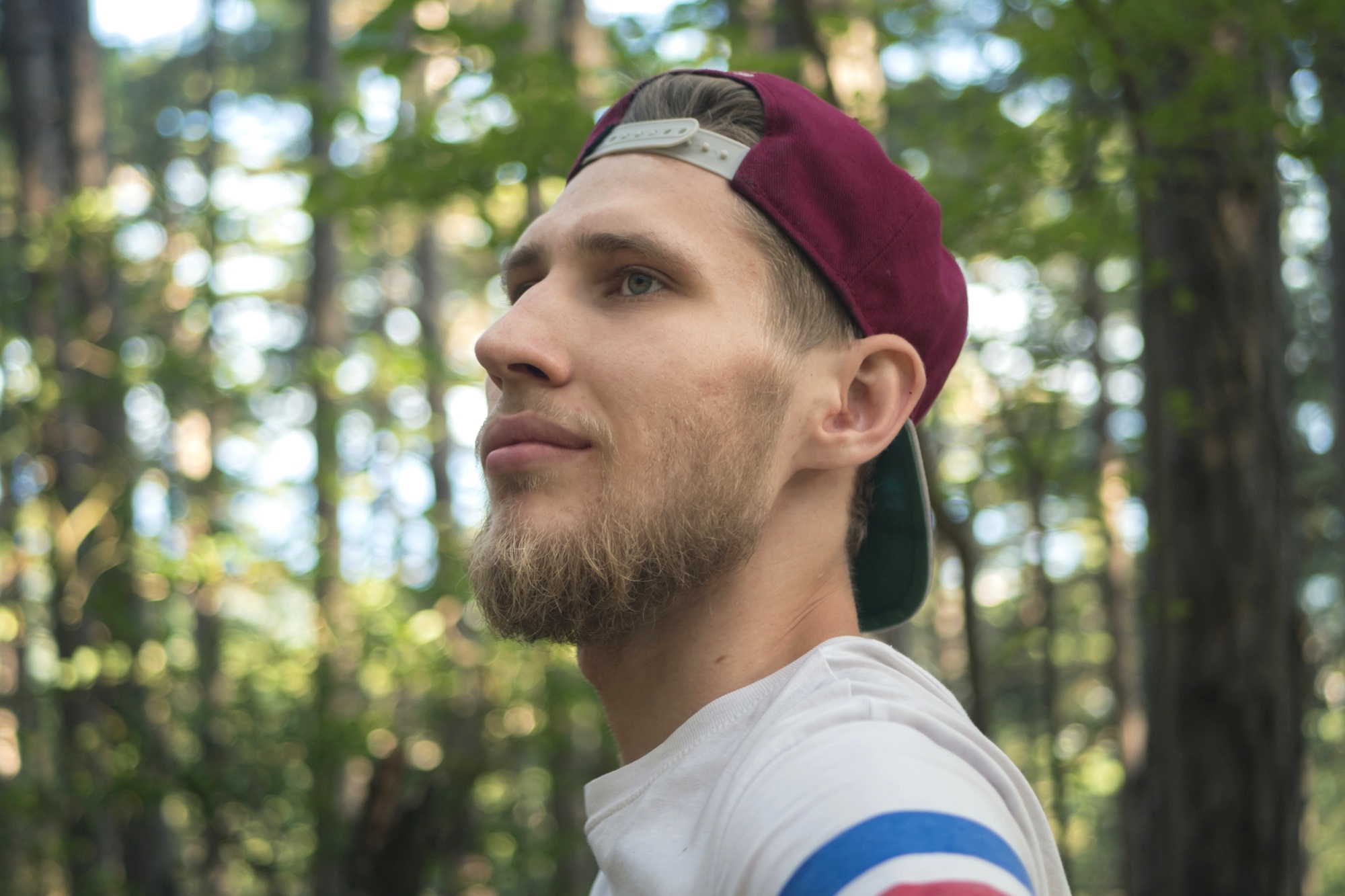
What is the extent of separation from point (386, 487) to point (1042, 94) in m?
17.3

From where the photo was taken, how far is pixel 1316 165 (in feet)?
12.0

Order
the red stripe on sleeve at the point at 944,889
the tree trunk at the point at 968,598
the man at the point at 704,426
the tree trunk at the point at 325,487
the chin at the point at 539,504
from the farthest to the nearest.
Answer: the tree trunk at the point at 325,487
the tree trunk at the point at 968,598
the chin at the point at 539,504
the man at the point at 704,426
the red stripe on sleeve at the point at 944,889

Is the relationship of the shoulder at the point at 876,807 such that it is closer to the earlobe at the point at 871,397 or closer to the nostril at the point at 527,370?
the earlobe at the point at 871,397

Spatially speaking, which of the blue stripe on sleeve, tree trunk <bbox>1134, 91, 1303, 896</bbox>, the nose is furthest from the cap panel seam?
tree trunk <bbox>1134, 91, 1303, 896</bbox>

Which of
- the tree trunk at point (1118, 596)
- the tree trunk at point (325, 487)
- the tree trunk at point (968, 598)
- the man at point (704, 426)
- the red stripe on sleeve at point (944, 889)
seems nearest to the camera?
the red stripe on sleeve at point (944, 889)

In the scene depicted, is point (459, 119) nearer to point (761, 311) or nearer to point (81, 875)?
point (761, 311)

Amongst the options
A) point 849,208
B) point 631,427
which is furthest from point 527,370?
point 849,208

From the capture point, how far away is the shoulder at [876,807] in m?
0.90

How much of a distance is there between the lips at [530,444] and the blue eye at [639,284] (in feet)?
0.76

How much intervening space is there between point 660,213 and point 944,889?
1.05 metres

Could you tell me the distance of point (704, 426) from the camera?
151 centimetres

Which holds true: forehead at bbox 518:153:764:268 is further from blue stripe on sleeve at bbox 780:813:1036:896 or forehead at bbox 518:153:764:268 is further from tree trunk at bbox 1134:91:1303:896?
tree trunk at bbox 1134:91:1303:896

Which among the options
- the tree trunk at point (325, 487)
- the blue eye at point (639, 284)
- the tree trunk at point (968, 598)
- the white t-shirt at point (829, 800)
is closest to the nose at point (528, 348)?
the blue eye at point (639, 284)

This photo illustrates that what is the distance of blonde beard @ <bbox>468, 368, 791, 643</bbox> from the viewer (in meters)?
1.46
